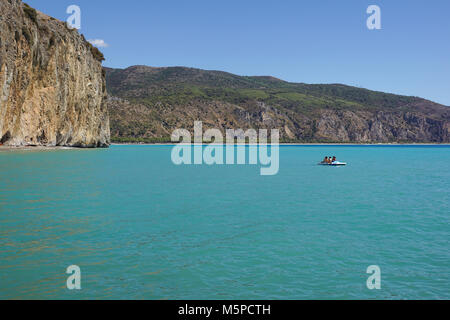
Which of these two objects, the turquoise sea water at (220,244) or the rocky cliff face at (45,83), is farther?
the rocky cliff face at (45,83)

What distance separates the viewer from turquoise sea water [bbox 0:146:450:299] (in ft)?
37.0

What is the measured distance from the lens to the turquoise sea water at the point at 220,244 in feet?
37.0

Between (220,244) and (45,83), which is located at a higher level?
(45,83)

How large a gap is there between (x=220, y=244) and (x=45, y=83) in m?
74.3

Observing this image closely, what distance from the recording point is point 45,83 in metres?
80.2

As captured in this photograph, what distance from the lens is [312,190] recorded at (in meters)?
33.8

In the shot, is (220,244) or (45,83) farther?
(45,83)

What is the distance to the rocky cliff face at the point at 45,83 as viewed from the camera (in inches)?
2611

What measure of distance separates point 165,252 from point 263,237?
14.1 feet

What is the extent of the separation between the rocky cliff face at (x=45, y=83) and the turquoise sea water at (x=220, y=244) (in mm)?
42838

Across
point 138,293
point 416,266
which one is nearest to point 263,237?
point 416,266

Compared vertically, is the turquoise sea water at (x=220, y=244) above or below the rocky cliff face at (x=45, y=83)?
below

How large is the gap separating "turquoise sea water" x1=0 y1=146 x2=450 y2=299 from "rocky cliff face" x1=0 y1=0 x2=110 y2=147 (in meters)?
42.8
